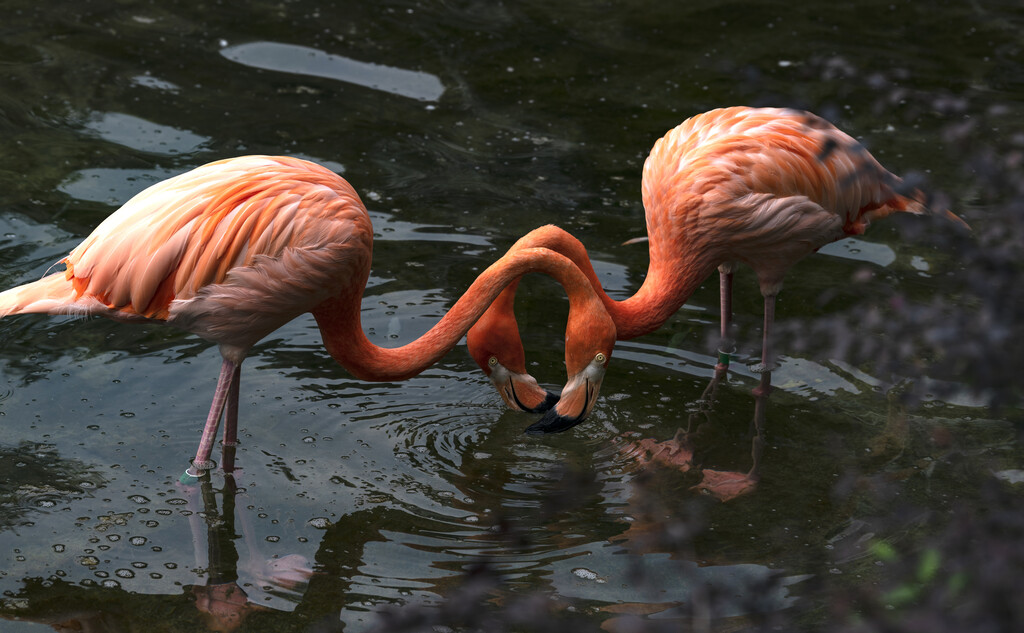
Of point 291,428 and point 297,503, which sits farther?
point 291,428

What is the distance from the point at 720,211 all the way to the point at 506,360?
3.33 feet

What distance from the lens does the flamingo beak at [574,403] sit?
3848mm

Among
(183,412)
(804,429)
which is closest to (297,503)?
(183,412)

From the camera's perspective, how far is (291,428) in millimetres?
4172

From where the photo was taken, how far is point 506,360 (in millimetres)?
3973

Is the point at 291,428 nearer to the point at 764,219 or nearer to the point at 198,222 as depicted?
the point at 198,222

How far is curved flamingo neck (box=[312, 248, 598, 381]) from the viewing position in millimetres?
3748

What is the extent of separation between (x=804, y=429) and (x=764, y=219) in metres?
0.89

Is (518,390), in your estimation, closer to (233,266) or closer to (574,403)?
(574,403)

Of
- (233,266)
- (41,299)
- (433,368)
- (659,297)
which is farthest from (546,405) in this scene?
(41,299)

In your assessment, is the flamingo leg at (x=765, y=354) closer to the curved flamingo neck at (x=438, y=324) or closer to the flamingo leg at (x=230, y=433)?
the curved flamingo neck at (x=438, y=324)

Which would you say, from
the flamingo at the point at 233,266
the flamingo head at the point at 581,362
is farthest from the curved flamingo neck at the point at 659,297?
the flamingo at the point at 233,266

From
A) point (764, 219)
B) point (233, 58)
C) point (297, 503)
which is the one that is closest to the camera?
point (297, 503)

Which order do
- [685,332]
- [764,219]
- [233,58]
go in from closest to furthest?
[764,219], [685,332], [233,58]
